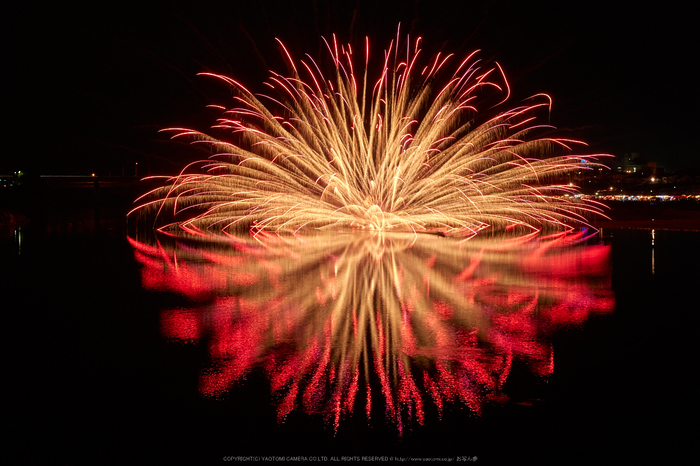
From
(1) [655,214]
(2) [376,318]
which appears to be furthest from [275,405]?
(1) [655,214]

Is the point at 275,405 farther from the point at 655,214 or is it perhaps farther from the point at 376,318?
the point at 655,214

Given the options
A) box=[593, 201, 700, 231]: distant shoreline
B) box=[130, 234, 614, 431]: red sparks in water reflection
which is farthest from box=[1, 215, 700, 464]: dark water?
box=[593, 201, 700, 231]: distant shoreline

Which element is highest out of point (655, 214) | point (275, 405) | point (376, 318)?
point (655, 214)

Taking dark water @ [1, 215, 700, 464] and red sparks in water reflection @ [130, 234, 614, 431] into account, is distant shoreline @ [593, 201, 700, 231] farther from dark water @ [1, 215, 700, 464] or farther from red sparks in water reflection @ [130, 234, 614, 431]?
dark water @ [1, 215, 700, 464]

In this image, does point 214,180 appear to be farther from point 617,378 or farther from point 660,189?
point 660,189

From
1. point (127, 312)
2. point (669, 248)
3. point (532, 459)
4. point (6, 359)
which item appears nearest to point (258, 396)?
point (532, 459)

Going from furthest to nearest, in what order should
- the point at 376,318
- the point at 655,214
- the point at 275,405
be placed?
the point at 655,214, the point at 376,318, the point at 275,405
